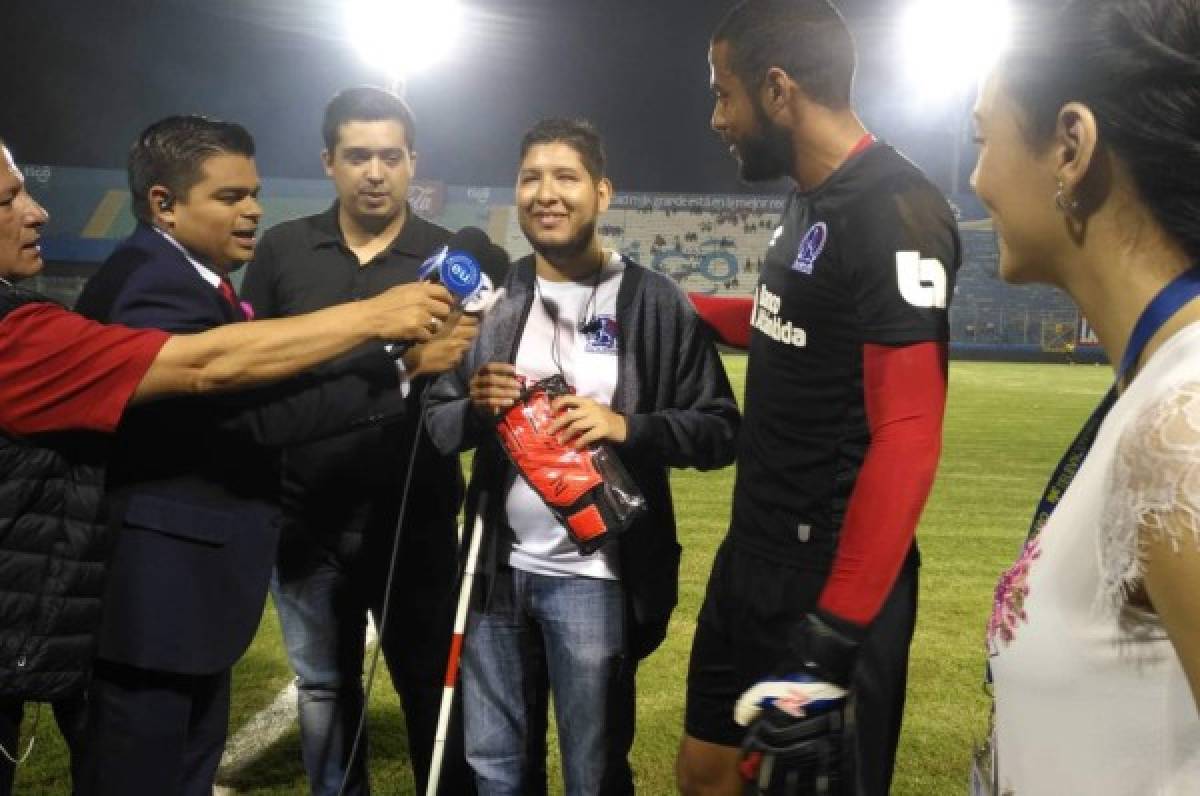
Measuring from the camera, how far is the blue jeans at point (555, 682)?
240 centimetres

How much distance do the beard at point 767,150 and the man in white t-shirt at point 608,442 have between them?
52 centimetres

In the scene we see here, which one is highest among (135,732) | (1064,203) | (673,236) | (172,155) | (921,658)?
(673,236)

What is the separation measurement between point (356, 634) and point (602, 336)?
4.16ft

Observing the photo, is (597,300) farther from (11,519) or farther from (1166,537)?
(1166,537)

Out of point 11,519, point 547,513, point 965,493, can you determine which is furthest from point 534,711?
point 965,493

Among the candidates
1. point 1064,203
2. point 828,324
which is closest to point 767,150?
point 828,324

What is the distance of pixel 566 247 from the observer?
253cm

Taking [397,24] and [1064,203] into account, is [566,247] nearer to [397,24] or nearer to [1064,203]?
[1064,203]

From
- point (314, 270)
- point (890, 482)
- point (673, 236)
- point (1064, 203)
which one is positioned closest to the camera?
point (1064, 203)

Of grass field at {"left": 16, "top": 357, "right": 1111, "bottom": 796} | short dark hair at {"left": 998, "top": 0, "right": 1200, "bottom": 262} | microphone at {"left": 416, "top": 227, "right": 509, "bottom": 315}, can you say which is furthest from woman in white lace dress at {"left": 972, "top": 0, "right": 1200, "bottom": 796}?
grass field at {"left": 16, "top": 357, "right": 1111, "bottom": 796}

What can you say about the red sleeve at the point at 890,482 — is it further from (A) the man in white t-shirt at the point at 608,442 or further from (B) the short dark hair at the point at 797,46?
A: (A) the man in white t-shirt at the point at 608,442

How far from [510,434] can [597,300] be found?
1.57 ft

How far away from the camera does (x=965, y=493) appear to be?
9047mm

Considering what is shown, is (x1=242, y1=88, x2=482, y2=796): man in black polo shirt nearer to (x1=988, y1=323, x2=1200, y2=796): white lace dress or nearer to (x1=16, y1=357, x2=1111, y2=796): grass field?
(x1=16, y1=357, x2=1111, y2=796): grass field
